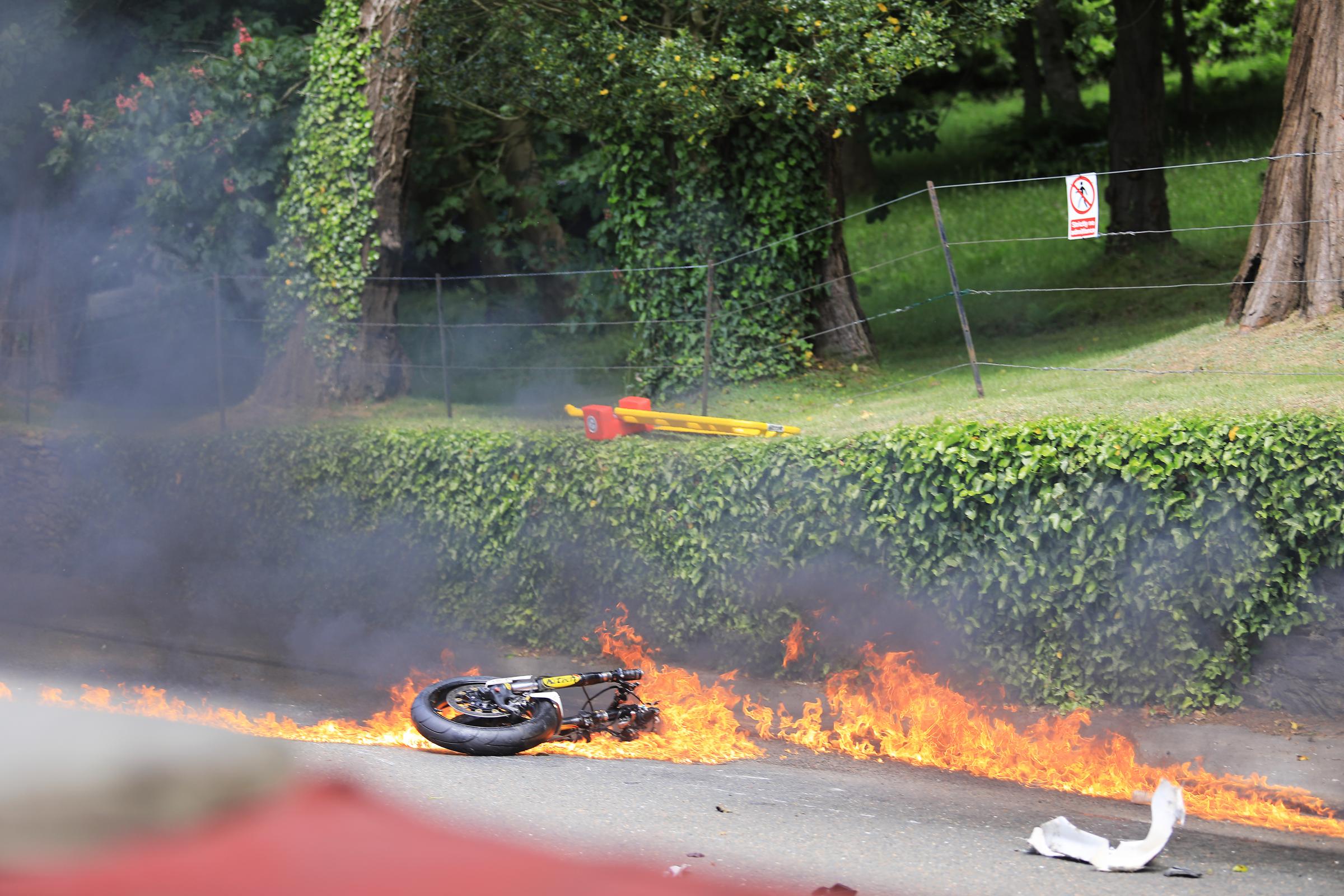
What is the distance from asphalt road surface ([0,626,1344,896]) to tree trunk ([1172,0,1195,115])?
20654 mm

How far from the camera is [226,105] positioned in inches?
528

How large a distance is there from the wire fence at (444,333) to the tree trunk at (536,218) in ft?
0.69

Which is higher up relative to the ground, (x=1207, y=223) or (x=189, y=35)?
(x=189, y=35)

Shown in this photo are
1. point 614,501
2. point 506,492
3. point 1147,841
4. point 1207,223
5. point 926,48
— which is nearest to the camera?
point 1147,841

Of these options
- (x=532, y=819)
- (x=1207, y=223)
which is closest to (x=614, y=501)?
(x=532, y=819)

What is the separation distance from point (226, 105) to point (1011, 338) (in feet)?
30.6

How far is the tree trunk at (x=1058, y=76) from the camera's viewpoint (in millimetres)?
23891

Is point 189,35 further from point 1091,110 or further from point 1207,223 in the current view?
point 1091,110

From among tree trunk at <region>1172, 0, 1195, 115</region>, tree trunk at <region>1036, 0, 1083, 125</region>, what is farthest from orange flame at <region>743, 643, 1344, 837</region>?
tree trunk at <region>1172, 0, 1195, 115</region>

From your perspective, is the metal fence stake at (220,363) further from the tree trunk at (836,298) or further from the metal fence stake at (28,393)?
the tree trunk at (836,298)

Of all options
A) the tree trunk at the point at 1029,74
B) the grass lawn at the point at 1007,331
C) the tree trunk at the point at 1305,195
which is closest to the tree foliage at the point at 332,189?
the grass lawn at the point at 1007,331

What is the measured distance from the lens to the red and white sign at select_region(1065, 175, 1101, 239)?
865 centimetres

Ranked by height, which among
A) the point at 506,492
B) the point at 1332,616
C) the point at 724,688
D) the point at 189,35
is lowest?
the point at 724,688

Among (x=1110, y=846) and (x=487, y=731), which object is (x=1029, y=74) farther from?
(x=1110, y=846)
